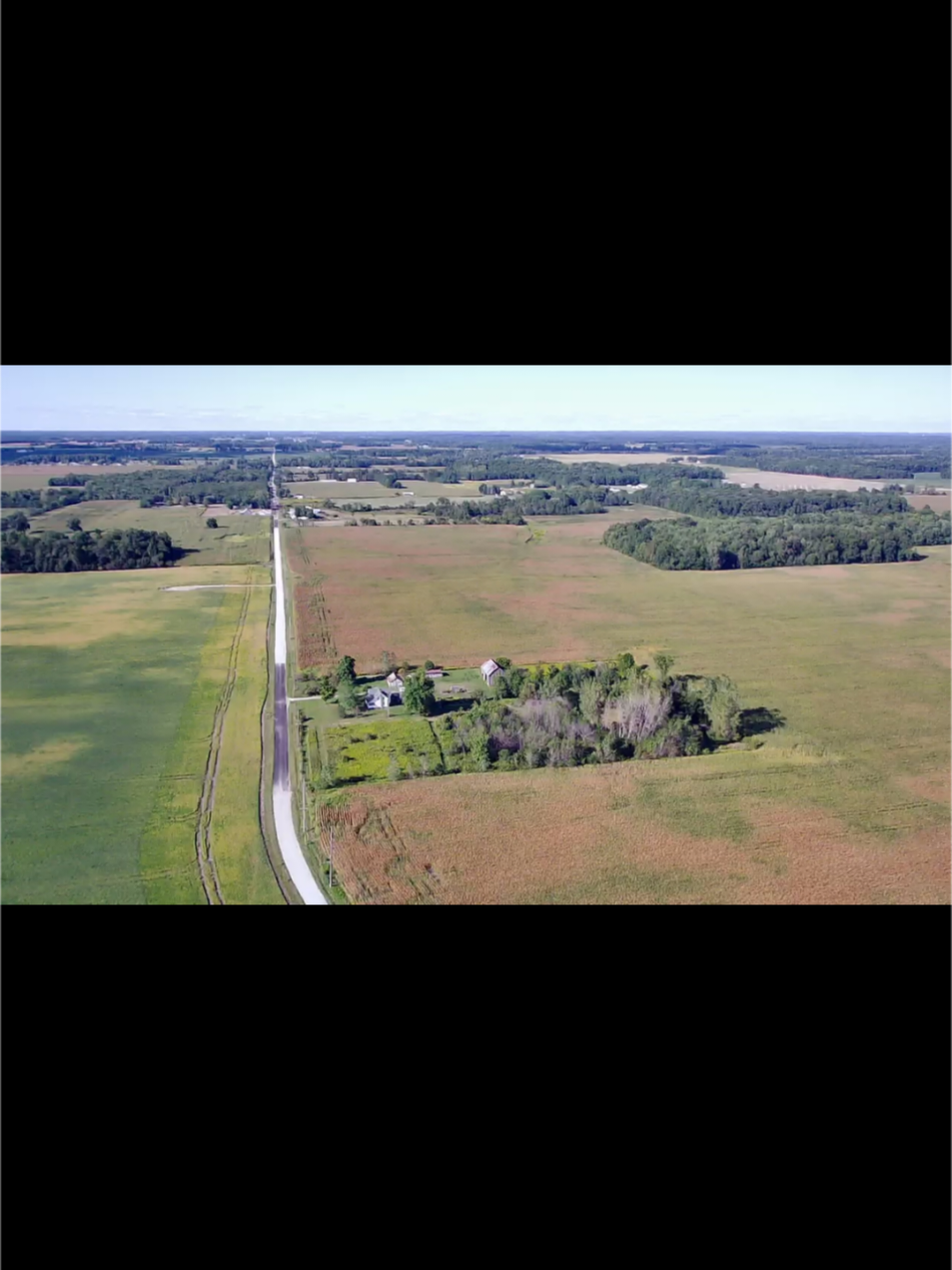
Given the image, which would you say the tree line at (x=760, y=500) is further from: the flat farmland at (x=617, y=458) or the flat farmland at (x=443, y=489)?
the flat farmland at (x=617, y=458)

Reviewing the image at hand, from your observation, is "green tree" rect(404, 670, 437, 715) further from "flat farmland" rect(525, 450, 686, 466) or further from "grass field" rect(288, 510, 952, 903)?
"flat farmland" rect(525, 450, 686, 466)

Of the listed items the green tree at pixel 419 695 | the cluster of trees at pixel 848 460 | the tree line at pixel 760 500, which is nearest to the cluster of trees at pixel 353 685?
the green tree at pixel 419 695

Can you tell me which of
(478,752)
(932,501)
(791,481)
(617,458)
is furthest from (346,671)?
(617,458)

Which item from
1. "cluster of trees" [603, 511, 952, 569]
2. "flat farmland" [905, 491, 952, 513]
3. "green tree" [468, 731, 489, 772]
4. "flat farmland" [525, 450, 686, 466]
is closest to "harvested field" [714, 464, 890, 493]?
"flat farmland" [905, 491, 952, 513]

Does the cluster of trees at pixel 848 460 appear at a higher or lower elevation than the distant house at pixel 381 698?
higher

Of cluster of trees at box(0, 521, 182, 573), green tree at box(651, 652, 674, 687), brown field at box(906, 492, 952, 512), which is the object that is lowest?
green tree at box(651, 652, 674, 687)
